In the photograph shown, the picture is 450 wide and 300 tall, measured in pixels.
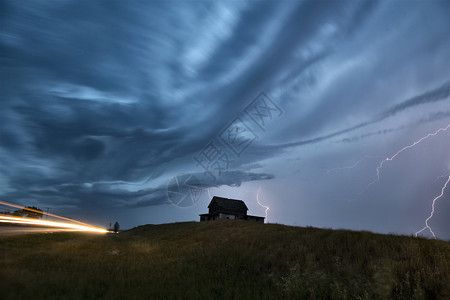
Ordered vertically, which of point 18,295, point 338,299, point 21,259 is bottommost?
point 338,299

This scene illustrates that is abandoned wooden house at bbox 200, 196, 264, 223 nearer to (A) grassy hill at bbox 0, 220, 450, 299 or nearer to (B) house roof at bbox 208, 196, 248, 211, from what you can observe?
(B) house roof at bbox 208, 196, 248, 211

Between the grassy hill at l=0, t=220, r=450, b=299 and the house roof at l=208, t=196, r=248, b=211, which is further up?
the house roof at l=208, t=196, r=248, b=211

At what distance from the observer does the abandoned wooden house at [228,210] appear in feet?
185

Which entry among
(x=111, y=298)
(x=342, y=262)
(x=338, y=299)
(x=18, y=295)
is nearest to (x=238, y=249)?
(x=342, y=262)

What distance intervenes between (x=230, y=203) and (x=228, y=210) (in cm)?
231

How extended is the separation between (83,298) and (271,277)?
7.12m

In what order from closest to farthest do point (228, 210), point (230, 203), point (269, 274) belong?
1. point (269, 274)
2. point (228, 210)
3. point (230, 203)

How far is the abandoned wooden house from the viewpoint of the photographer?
5652cm

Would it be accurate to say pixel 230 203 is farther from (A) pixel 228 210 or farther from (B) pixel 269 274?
(B) pixel 269 274

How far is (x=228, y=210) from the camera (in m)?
57.4

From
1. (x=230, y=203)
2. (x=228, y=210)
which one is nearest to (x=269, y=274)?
(x=228, y=210)

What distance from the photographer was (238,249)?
16250 mm

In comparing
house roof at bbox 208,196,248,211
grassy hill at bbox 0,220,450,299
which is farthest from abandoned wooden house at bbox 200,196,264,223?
grassy hill at bbox 0,220,450,299

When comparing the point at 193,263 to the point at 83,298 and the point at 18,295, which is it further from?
the point at 18,295
